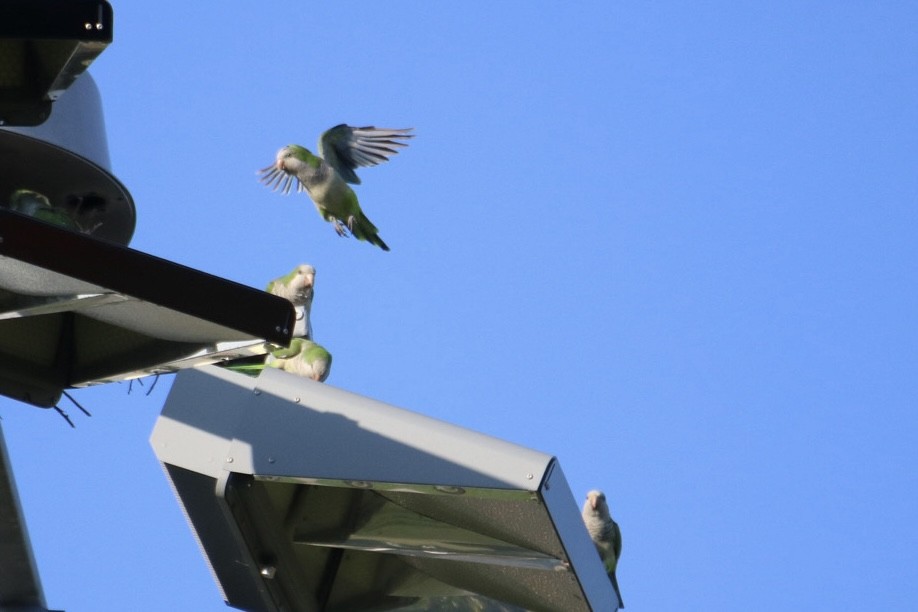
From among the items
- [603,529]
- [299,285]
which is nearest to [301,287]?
[299,285]

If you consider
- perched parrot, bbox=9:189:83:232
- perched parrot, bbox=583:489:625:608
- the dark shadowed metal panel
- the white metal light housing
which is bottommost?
the dark shadowed metal panel

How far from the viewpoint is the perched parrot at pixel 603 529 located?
25.2 ft

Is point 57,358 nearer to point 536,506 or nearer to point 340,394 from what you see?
point 340,394

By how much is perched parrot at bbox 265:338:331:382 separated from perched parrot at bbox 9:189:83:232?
1642mm

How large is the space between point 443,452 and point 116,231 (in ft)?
3.82

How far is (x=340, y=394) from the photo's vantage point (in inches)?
153

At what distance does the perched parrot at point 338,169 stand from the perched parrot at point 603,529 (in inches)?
66.4

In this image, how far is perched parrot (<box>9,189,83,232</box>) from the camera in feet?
11.7

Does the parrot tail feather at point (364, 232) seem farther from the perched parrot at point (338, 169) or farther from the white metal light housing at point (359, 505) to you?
the white metal light housing at point (359, 505)

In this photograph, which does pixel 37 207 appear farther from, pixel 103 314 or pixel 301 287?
pixel 301 287

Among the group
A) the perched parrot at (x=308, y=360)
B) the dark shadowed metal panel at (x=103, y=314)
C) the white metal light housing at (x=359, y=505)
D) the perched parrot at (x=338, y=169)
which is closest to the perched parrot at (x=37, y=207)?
the dark shadowed metal panel at (x=103, y=314)

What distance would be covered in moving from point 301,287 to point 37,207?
225 centimetres

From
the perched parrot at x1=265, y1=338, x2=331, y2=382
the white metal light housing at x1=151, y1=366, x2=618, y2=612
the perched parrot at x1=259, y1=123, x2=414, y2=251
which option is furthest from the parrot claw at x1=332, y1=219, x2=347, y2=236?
the white metal light housing at x1=151, y1=366, x2=618, y2=612

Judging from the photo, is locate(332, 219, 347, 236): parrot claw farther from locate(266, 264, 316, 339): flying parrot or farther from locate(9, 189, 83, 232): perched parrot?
locate(9, 189, 83, 232): perched parrot
